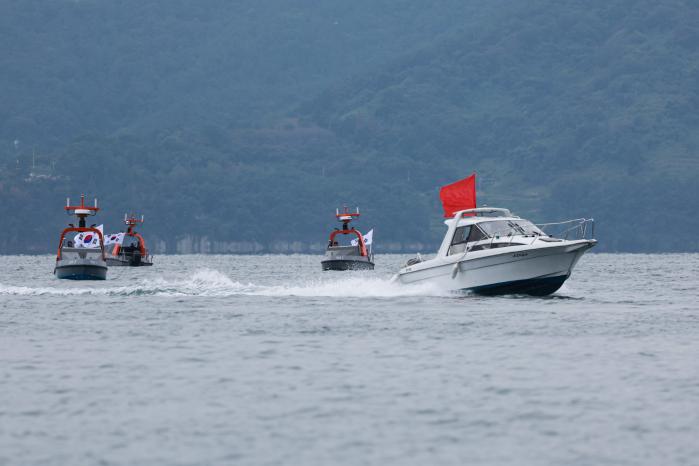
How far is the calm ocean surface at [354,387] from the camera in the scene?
58.2 feet

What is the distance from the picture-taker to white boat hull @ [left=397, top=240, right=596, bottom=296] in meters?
42.4

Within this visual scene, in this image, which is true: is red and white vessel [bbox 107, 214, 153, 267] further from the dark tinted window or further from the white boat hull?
the white boat hull

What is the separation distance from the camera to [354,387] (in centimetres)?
2281

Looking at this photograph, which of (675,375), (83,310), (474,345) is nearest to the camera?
(675,375)

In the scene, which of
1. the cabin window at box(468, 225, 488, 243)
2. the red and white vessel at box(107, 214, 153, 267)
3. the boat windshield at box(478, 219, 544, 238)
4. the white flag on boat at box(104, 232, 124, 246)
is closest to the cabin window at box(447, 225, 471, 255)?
the cabin window at box(468, 225, 488, 243)

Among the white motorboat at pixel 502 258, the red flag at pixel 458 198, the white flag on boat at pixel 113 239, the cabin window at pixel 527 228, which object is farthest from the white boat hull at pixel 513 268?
the white flag on boat at pixel 113 239

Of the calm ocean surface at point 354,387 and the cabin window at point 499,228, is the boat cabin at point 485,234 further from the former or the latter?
the calm ocean surface at point 354,387

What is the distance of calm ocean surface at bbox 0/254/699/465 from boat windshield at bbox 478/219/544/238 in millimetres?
4151

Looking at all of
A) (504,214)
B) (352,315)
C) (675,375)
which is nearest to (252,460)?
(675,375)

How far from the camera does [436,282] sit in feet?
148

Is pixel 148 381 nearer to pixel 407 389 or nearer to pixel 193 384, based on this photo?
pixel 193 384

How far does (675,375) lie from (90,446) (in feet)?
39.2

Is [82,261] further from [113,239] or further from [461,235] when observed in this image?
[113,239]

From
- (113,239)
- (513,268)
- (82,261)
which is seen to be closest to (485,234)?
(513,268)
